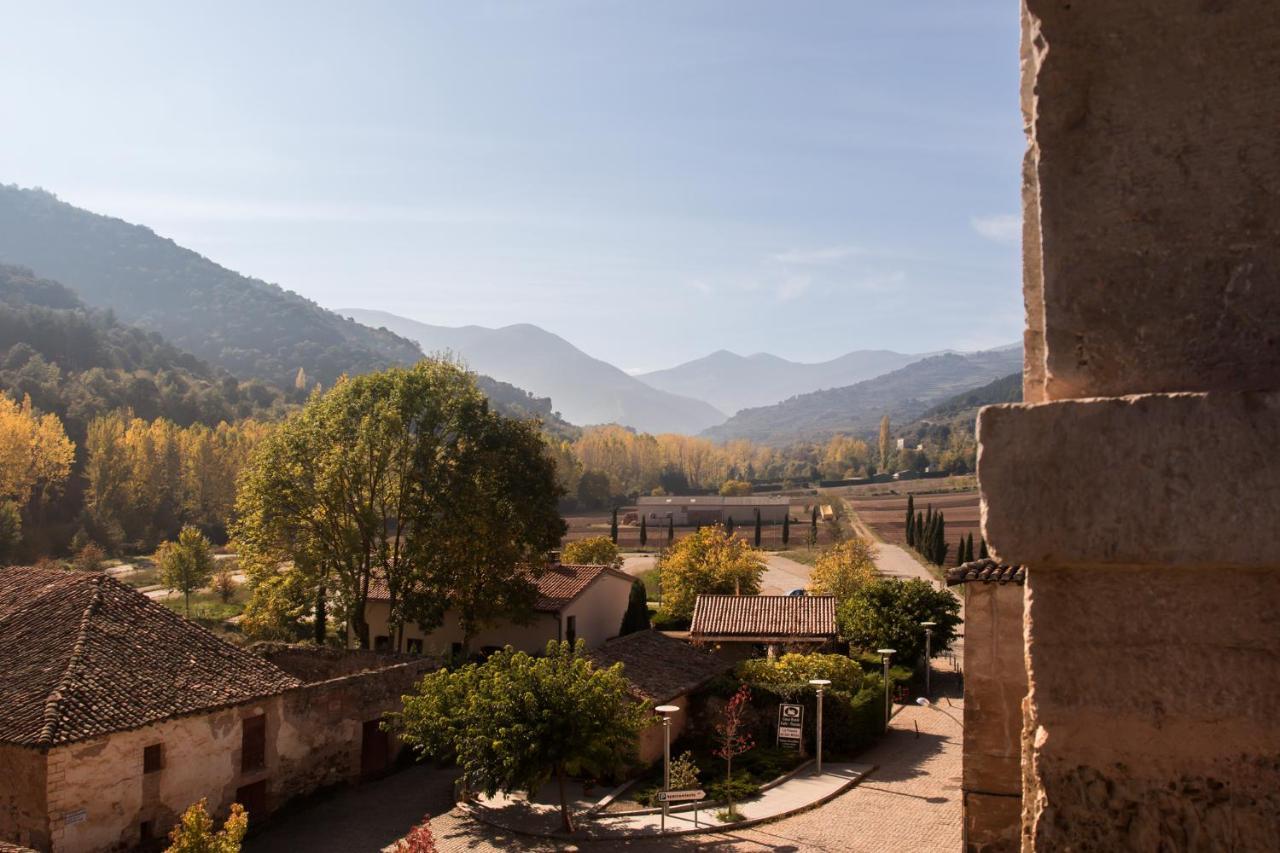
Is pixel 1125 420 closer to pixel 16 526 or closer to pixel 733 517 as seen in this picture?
pixel 16 526

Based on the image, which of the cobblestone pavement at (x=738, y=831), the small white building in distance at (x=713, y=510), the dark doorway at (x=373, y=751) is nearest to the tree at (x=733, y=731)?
the cobblestone pavement at (x=738, y=831)

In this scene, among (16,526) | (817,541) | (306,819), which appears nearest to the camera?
(306,819)

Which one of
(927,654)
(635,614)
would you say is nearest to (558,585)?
(635,614)

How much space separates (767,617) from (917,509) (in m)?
74.1

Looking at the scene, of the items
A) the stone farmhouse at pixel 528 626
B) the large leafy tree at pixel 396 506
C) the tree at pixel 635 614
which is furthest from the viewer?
the tree at pixel 635 614

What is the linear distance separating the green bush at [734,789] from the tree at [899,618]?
1103 centimetres

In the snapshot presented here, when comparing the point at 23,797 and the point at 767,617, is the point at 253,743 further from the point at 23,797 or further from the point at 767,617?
the point at 767,617

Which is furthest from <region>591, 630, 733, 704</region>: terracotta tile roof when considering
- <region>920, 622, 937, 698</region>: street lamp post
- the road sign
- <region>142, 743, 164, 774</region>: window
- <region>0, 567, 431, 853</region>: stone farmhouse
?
<region>142, 743, 164, 774</region>: window

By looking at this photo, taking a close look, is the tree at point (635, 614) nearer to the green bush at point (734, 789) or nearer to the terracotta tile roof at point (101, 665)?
the green bush at point (734, 789)

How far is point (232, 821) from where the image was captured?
13133mm

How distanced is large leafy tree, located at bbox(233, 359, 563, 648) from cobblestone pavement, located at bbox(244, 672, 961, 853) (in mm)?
8263

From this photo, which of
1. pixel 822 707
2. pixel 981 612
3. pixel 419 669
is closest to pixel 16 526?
pixel 419 669

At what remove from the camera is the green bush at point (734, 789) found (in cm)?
1969

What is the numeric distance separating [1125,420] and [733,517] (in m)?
94.7
